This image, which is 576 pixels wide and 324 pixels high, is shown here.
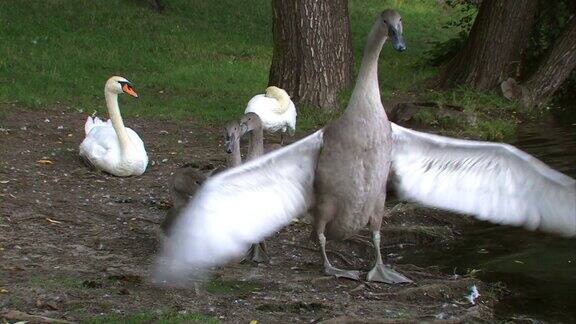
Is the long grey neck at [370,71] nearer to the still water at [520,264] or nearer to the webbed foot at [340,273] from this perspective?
the webbed foot at [340,273]

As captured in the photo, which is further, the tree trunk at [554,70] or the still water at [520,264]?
the tree trunk at [554,70]

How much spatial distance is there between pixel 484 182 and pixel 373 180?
810 millimetres

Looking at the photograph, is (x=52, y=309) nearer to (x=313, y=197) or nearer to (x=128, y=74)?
(x=313, y=197)

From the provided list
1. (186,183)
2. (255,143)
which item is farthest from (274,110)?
(186,183)

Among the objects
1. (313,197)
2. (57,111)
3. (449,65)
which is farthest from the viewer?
(449,65)

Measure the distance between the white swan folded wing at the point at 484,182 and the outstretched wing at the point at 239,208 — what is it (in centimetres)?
73

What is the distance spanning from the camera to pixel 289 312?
5.87 m

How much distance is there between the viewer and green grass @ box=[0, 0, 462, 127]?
13.0 metres

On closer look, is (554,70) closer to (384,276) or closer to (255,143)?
(255,143)

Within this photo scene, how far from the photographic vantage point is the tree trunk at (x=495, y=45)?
15.1 m

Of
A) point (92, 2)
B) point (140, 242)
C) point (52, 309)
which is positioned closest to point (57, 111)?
point (140, 242)

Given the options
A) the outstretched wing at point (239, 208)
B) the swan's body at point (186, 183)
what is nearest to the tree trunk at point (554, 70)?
the swan's body at point (186, 183)

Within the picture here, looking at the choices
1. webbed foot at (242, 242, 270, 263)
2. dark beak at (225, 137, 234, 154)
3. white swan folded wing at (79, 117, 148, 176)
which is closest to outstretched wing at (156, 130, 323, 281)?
webbed foot at (242, 242, 270, 263)

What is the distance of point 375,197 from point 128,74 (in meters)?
8.71
